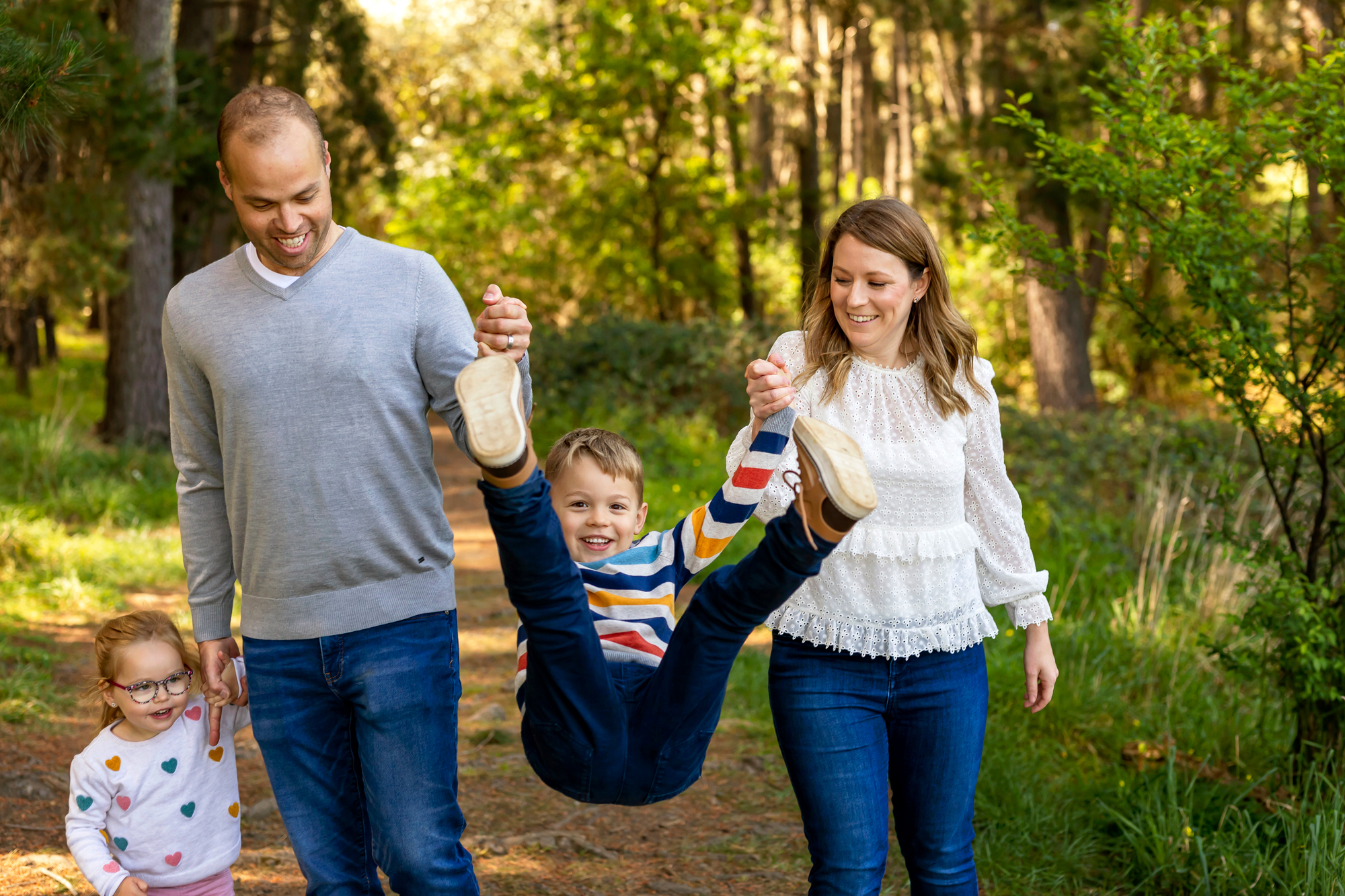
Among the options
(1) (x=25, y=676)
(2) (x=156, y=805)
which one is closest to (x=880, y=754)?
(2) (x=156, y=805)

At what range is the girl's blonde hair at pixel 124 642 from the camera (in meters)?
2.57

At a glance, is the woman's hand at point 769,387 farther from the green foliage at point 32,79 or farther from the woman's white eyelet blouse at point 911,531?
the green foliage at point 32,79

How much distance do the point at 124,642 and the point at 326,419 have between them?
2.62 feet

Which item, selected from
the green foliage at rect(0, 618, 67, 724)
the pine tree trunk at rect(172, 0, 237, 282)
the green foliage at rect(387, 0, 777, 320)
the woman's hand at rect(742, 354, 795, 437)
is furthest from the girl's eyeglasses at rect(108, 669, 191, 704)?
the green foliage at rect(387, 0, 777, 320)

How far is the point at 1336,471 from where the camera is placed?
12.9ft

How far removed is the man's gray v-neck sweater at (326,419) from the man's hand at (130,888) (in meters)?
0.62

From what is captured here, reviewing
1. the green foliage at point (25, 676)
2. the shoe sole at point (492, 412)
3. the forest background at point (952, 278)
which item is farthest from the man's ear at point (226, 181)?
the green foliage at point (25, 676)

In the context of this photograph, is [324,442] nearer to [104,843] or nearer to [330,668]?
[330,668]

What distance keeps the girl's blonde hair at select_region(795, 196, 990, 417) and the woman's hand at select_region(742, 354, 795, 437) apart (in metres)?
0.28

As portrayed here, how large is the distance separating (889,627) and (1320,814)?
5.33 ft

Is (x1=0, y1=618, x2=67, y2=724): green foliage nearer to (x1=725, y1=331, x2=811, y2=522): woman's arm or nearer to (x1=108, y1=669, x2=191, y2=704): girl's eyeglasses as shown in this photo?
(x1=108, y1=669, x2=191, y2=704): girl's eyeglasses

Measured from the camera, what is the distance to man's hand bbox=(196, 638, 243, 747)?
2.48 m

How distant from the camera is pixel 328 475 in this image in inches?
90.3

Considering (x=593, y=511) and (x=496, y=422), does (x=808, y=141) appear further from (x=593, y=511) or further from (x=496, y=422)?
(x=496, y=422)
